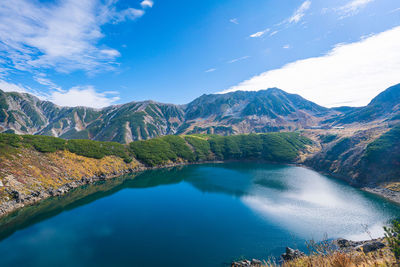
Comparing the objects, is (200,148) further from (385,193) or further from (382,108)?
(382,108)

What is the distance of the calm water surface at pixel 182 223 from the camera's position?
2586cm

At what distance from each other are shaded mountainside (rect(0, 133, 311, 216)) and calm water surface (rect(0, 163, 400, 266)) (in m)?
5.84

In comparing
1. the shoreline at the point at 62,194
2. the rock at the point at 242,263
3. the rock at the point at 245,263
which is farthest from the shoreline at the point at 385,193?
the rock at the point at 242,263

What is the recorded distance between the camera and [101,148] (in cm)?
8056

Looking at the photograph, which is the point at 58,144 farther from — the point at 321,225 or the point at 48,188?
the point at 321,225

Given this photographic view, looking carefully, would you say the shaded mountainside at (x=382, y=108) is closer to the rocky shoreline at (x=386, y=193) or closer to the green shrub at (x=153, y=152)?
the rocky shoreline at (x=386, y=193)

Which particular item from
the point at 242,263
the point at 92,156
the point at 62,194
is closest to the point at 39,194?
the point at 62,194

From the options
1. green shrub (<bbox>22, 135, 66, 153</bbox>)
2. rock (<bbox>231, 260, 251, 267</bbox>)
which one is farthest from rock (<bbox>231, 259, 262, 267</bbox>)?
green shrub (<bbox>22, 135, 66, 153</bbox>)

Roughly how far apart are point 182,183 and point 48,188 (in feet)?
134

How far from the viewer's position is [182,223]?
1375 inches

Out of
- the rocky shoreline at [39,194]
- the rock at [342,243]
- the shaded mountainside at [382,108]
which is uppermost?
the shaded mountainside at [382,108]

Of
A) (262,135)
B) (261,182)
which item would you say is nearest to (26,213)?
(261,182)

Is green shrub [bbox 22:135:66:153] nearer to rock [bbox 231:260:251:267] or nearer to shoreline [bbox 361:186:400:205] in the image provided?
rock [bbox 231:260:251:267]

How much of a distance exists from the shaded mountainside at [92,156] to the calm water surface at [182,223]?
5835mm
